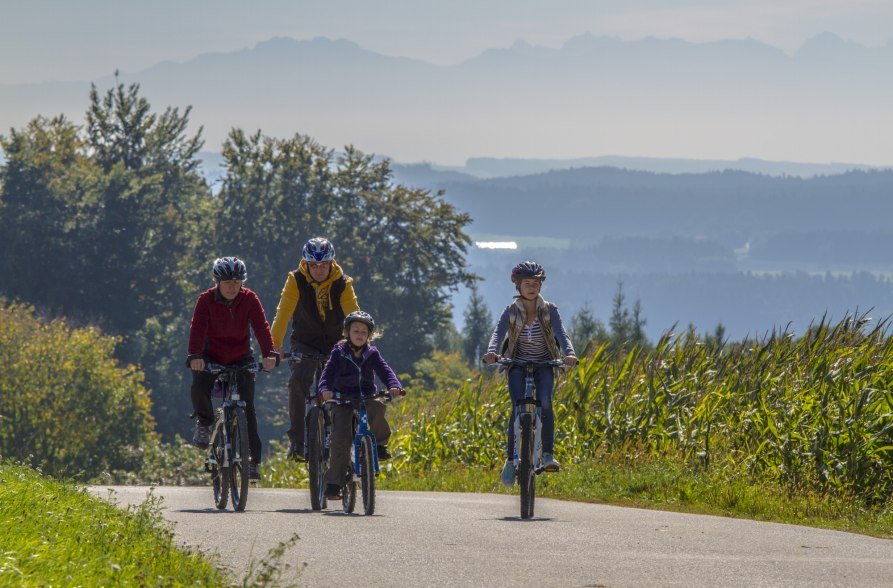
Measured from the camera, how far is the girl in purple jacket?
10312 millimetres

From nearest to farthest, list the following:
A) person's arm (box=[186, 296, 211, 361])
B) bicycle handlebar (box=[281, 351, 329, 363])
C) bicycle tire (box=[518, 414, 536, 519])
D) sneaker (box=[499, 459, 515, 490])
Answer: person's arm (box=[186, 296, 211, 361])
bicycle tire (box=[518, 414, 536, 519])
sneaker (box=[499, 459, 515, 490])
bicycle handlebar (box=[281, 351, 329, 363])

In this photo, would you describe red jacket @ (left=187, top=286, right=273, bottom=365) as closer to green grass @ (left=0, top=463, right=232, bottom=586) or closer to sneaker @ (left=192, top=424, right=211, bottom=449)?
sneaker @ (left=192, top=424, right=211, bottom=449)

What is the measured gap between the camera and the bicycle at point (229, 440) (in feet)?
34.7

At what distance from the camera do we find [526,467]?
35.4 feet

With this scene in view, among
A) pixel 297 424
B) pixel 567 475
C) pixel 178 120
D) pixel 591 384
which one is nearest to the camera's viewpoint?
pixel 297 424

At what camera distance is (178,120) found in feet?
263

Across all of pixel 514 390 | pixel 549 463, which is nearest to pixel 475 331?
pixel 514 390

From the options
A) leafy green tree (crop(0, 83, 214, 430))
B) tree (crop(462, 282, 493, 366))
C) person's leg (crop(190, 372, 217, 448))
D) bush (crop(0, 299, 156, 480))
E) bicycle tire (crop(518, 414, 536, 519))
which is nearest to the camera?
person's leg (crop(190, 372, 217, 448))

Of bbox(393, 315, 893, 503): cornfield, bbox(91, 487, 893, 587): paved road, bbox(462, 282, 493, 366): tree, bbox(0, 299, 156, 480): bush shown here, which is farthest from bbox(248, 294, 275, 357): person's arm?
bbox(462, 282, 493, 366): tree

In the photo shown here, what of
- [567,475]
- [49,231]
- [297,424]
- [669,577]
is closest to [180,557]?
[669,577]

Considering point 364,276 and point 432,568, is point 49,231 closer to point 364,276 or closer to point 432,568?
point 364,276

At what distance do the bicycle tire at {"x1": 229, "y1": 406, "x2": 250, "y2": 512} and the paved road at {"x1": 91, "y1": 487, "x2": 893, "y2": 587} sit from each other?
0.54 ft

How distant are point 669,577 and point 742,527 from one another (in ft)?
10.1

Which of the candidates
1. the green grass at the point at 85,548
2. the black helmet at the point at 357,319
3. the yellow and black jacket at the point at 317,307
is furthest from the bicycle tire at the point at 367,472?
the green grass at the point at 85,548
